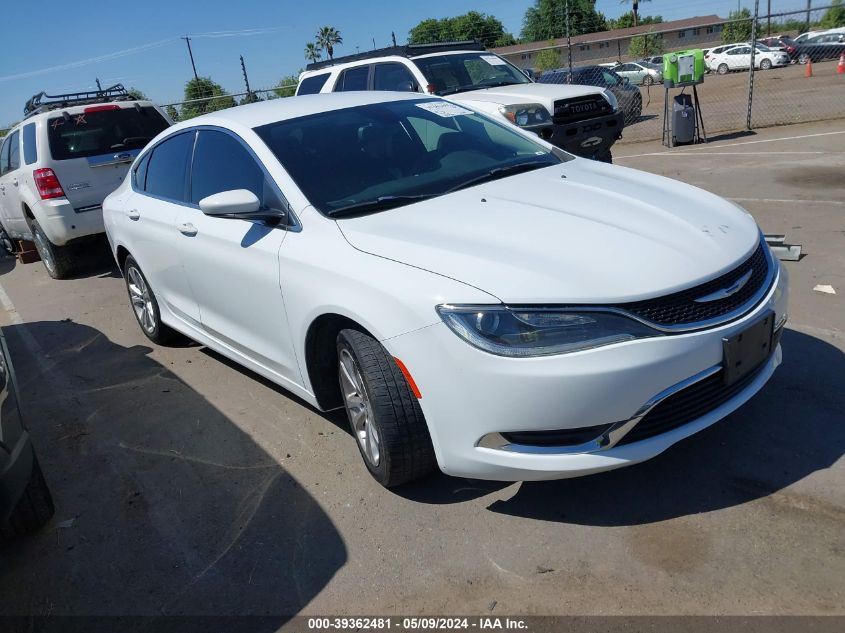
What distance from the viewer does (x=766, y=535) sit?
273 cm

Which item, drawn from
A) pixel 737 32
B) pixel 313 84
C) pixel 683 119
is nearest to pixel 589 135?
pixel 313 84

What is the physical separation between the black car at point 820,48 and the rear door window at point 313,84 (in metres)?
32.5

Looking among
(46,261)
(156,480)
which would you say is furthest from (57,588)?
(46,261)

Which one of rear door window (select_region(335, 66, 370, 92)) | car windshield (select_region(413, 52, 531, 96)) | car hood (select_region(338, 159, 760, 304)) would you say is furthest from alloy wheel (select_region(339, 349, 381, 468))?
rear door window (select_region(335, 66, 370, 92))

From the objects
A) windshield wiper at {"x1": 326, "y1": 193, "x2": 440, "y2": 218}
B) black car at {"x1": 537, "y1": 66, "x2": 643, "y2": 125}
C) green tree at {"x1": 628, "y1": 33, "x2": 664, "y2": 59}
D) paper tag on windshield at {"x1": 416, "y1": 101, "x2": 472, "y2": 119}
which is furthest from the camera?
green tree at {"x1": 628, "y1": 33, "x2": 664, "y2": 59}

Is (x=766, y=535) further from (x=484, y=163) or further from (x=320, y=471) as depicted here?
(x=484, y=163)

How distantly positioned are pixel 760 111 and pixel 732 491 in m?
16.6

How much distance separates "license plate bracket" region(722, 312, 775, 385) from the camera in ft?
8.90

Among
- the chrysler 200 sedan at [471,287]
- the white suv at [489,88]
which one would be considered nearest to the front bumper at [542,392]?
the chrysler 200 sedan at [471,287]

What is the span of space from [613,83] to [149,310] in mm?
17432

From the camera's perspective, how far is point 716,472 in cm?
314

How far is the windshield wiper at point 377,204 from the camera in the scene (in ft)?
11.1

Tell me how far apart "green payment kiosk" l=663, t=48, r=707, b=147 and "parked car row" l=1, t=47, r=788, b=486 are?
916 centimetres

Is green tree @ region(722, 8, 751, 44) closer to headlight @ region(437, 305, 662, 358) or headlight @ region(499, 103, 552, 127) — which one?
headlight @ region(499, 103, 552, 127)
